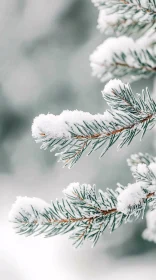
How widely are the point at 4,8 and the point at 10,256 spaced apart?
9251mm

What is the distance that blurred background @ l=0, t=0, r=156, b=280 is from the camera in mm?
9594

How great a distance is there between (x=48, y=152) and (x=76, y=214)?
10.5 metres

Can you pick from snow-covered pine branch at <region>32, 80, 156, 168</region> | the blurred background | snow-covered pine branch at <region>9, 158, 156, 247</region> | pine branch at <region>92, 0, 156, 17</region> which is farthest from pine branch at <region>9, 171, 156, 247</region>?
the blurred background

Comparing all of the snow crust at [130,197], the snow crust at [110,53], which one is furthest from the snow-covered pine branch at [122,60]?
the snow crust at [130,197]

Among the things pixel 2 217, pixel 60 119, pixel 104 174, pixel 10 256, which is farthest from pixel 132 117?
pixel 2 217

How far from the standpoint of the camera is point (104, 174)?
389 inches

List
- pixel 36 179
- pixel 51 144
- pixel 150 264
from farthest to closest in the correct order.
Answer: pixel 36 179 < pixel 150 264 < pixel 51 144

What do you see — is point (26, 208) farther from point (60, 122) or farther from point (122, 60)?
point (122, 60)

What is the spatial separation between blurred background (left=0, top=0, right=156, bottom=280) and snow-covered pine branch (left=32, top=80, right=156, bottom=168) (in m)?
8.41

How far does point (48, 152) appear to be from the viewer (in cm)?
1142

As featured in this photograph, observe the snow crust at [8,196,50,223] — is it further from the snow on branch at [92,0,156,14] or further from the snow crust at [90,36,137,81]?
the snow crust at [90,36,137,81]

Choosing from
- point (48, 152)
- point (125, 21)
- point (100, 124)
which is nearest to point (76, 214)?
point (100, 124)

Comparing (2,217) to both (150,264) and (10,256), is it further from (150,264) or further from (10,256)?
(150,264)

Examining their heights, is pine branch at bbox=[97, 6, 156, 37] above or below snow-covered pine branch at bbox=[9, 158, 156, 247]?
above
